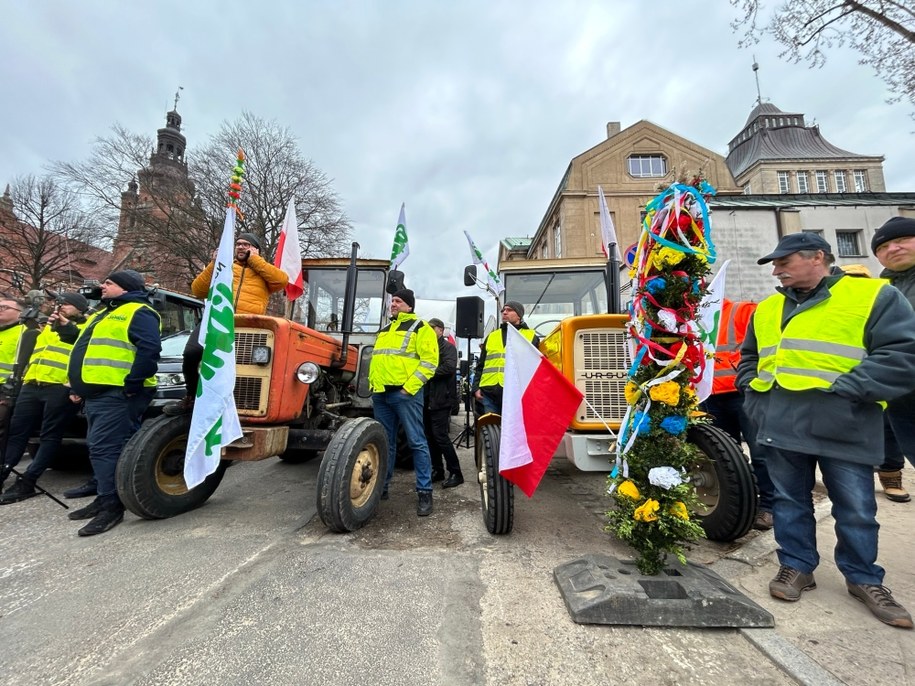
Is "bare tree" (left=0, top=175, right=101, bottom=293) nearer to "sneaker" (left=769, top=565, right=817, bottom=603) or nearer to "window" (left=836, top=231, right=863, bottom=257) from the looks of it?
"sneaker" (left=769, top=565, right=817, bottom=603)

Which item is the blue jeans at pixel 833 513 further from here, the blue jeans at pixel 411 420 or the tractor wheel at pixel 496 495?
the blue jeans at pixel 411 420

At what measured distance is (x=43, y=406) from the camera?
13.7 ft

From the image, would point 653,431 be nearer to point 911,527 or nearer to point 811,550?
point 811,550

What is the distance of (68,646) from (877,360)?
395 cm

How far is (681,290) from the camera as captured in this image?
2203 mm

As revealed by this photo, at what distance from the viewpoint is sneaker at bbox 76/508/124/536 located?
3061 millimetres

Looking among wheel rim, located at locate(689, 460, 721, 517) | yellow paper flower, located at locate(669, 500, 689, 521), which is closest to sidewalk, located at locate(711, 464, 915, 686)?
wheel rim, located at locate(689, 460, 721, 517)

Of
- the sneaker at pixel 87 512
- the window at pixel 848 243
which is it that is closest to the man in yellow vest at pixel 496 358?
the sneaker at pixel 87 512

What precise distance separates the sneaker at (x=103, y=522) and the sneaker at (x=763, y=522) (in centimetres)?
493

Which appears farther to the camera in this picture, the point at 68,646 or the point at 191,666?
the point at 68,646

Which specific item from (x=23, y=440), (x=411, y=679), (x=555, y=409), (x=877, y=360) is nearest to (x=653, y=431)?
(x=555, y=409)

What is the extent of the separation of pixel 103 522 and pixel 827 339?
4941 mm

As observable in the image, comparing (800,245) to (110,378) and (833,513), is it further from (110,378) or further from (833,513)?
(110,378)

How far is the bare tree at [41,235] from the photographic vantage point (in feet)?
64.0
